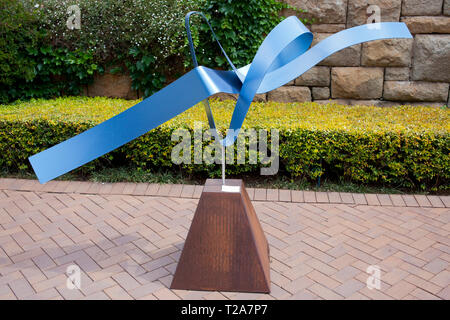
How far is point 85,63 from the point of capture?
21.7 ft

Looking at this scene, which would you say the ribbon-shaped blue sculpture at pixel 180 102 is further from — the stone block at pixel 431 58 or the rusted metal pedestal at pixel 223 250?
the stone block at pixel 431 58

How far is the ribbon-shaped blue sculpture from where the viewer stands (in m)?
2.84

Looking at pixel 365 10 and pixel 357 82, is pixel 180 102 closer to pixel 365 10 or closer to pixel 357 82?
pixel 357 82

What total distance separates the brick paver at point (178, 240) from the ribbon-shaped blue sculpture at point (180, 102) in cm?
92

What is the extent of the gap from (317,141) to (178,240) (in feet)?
6.30

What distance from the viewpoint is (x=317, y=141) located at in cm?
473

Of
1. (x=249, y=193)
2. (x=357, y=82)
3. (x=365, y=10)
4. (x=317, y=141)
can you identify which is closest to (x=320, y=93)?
(x=357, y=82)

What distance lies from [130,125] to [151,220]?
1510 mm

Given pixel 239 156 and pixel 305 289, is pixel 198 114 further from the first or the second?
pixel 305 289

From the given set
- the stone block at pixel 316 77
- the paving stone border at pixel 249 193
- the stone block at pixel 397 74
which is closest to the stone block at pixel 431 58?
the stone block at pixel 397 74

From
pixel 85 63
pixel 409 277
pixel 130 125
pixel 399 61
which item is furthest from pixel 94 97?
pixel 409 277

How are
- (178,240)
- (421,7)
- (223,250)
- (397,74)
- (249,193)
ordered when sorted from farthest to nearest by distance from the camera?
(397,74) → (421,7) → (249,193) → (178,240) → (223,250)

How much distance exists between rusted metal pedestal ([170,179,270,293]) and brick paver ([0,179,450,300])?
86mm

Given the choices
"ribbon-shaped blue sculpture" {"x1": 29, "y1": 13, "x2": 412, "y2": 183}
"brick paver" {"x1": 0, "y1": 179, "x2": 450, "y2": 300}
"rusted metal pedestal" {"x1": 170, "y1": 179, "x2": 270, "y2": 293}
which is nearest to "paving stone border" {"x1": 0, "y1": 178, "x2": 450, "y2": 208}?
"brick paver" {"x1": 0, "y1": 179, "x2": 450, "y2": 300}
